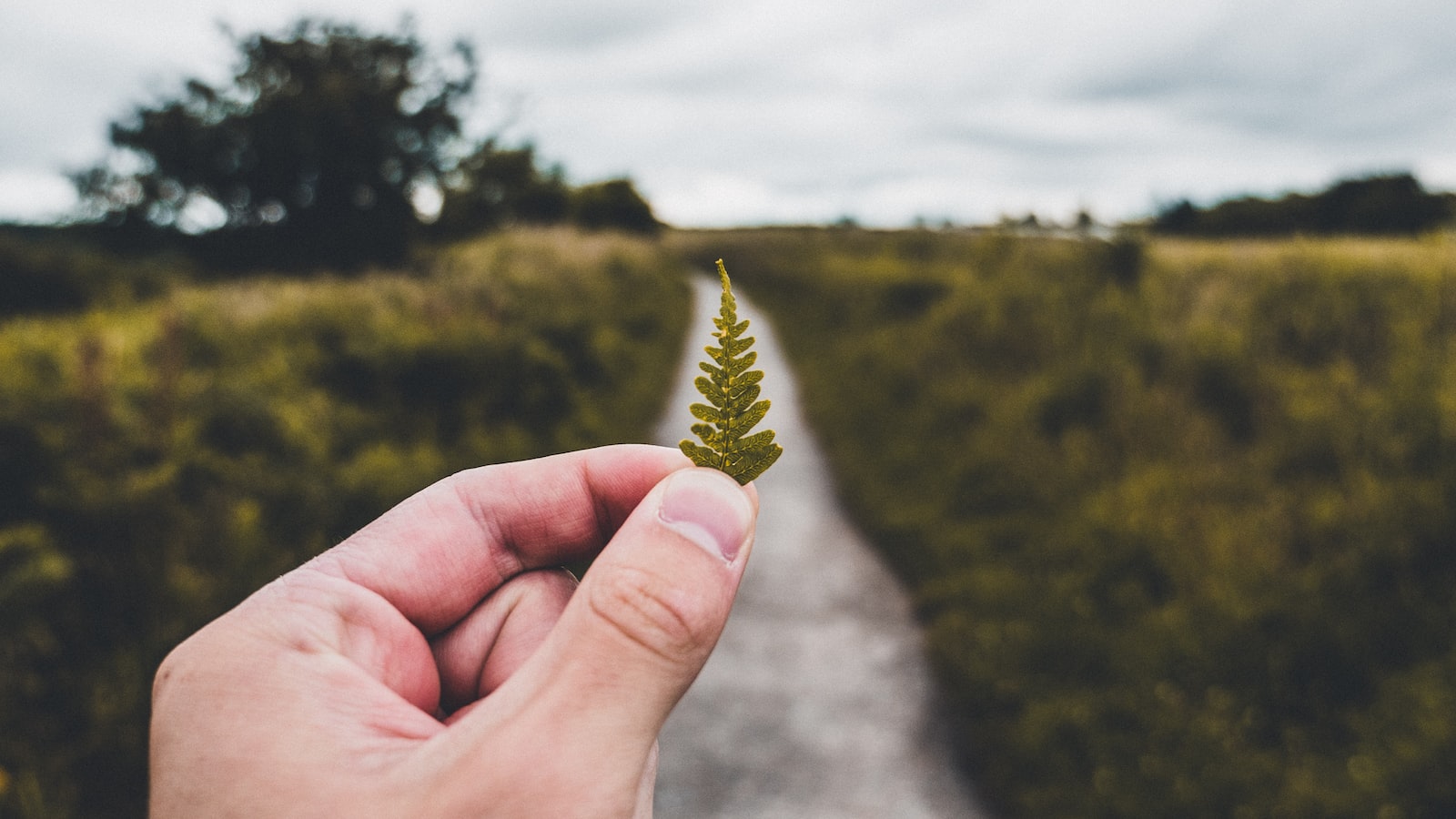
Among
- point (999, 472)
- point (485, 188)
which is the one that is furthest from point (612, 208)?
point (999, 472)

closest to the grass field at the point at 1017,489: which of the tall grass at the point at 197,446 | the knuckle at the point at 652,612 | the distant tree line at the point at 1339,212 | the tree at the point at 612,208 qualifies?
the tall grass at the point at 197,446

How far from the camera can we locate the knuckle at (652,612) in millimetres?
1152

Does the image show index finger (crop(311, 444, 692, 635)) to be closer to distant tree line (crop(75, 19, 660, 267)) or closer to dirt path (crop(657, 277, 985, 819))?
dirt path (crop(657, 277, 985, 819))

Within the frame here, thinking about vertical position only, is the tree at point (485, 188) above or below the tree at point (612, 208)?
below

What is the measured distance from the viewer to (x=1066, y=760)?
363cm

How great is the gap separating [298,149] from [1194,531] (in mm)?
14489

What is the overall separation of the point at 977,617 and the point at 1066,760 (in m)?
1.27

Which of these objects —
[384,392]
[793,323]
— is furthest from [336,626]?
[793,323]

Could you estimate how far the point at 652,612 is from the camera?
117 centimetres

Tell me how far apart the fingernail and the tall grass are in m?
2.98

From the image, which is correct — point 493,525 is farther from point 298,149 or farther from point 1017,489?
point 298,149

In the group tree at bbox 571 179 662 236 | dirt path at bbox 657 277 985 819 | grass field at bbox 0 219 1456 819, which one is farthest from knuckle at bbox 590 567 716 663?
tree at bbox 571 179 662 236

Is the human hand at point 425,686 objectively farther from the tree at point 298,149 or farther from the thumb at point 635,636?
Result: the tree at point 298,149

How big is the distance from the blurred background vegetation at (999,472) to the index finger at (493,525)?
2385mm
